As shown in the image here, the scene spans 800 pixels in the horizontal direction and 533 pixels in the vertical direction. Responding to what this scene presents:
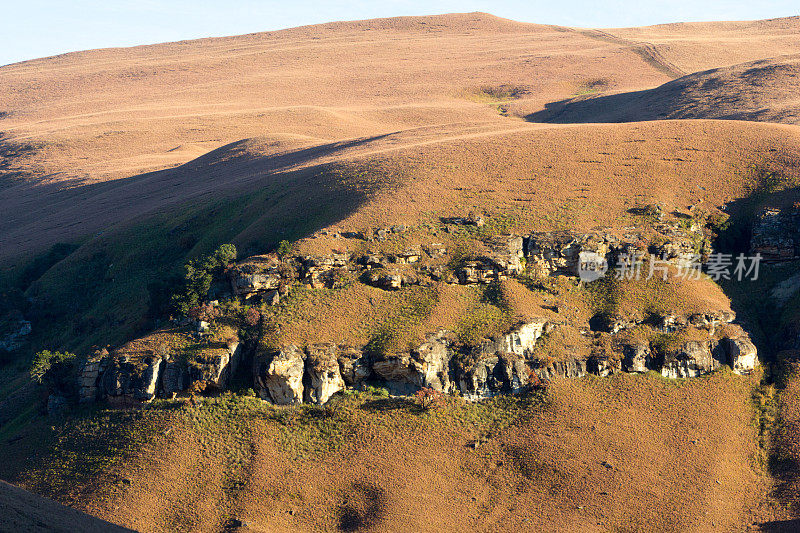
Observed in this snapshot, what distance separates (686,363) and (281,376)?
28.3 metres

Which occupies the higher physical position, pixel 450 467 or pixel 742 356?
pixel 742 356

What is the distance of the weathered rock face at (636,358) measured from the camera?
44062 mm

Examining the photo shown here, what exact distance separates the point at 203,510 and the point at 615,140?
5375 centimetres

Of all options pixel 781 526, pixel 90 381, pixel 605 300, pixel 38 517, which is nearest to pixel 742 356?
pixel 605 300

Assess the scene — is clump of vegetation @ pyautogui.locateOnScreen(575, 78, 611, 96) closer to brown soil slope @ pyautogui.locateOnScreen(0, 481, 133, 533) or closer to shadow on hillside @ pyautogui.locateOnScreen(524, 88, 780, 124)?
shadow on hillside @ pyautogui.locateOnScreen(524, 88, 780, 124)

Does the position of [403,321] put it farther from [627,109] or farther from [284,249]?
[627,109]

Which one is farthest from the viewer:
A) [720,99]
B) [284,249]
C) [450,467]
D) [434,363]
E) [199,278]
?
[720,99]

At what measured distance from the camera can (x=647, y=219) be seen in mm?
53156

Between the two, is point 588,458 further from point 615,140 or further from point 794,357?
point 615,140

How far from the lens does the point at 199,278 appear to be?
1839 inches

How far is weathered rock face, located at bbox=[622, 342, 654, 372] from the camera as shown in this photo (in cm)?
4406

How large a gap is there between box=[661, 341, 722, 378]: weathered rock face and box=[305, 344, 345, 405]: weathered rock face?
910 inches

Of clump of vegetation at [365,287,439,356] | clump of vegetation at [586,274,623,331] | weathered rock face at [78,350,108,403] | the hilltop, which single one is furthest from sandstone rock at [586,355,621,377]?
weathered rock face at [78,350,108,403]

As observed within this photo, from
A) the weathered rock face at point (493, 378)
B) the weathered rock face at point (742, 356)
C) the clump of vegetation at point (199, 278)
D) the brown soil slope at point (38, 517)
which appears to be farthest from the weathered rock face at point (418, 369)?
the brown soil slope at point (38, 517)
